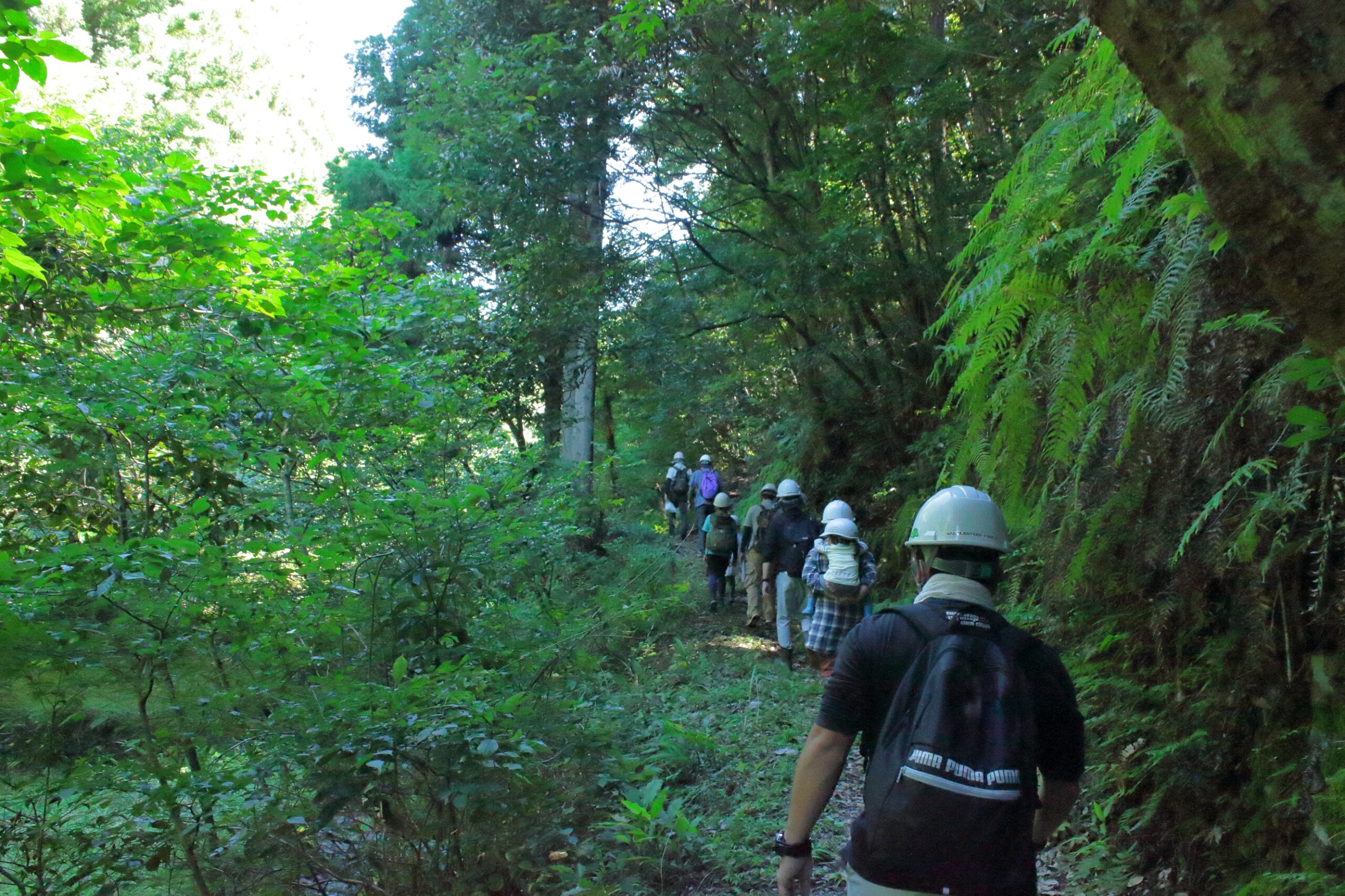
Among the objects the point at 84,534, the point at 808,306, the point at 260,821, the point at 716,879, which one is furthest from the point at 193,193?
the point at 808,306

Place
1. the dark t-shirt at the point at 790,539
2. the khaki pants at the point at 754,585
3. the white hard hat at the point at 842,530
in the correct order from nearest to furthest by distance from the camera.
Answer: the white hard hat at the point at 842,530, the dark t-shirt at the point at 790,539, the khaki pants at the point at 754,585

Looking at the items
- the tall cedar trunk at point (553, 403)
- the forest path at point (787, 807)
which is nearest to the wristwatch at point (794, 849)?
the forest path at point (787, 807)

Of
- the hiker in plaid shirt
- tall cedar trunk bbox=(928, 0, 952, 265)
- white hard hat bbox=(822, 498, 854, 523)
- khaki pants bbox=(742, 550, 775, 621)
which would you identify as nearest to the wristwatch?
the hiker in plaid shirt

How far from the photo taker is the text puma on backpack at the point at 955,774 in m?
1.92

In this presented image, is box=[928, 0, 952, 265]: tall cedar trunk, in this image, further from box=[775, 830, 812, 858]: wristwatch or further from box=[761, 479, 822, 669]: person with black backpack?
box=[775, 830, 812, 858]: wristwatch

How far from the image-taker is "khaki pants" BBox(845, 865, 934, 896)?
2002 millimetres

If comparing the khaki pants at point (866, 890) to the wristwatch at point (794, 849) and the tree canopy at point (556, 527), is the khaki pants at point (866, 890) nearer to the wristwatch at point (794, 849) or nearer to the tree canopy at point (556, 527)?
the wristwatch at point (794, 849)

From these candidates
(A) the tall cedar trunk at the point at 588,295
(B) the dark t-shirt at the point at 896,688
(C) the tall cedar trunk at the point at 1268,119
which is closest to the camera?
(C) the tall cedar trunk at the point at 1268,119

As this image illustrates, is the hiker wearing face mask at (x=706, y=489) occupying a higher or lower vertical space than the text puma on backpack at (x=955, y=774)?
higher

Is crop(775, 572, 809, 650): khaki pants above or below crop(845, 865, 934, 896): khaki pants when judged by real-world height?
below

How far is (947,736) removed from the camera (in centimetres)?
196

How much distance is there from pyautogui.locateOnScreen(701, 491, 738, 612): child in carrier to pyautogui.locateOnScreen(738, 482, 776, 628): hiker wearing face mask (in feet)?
1.44

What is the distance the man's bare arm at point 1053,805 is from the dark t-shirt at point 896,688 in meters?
0.03

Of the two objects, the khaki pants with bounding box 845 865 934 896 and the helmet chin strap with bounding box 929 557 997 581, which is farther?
the helmet chin strap with bounding box 929 557 997 581
